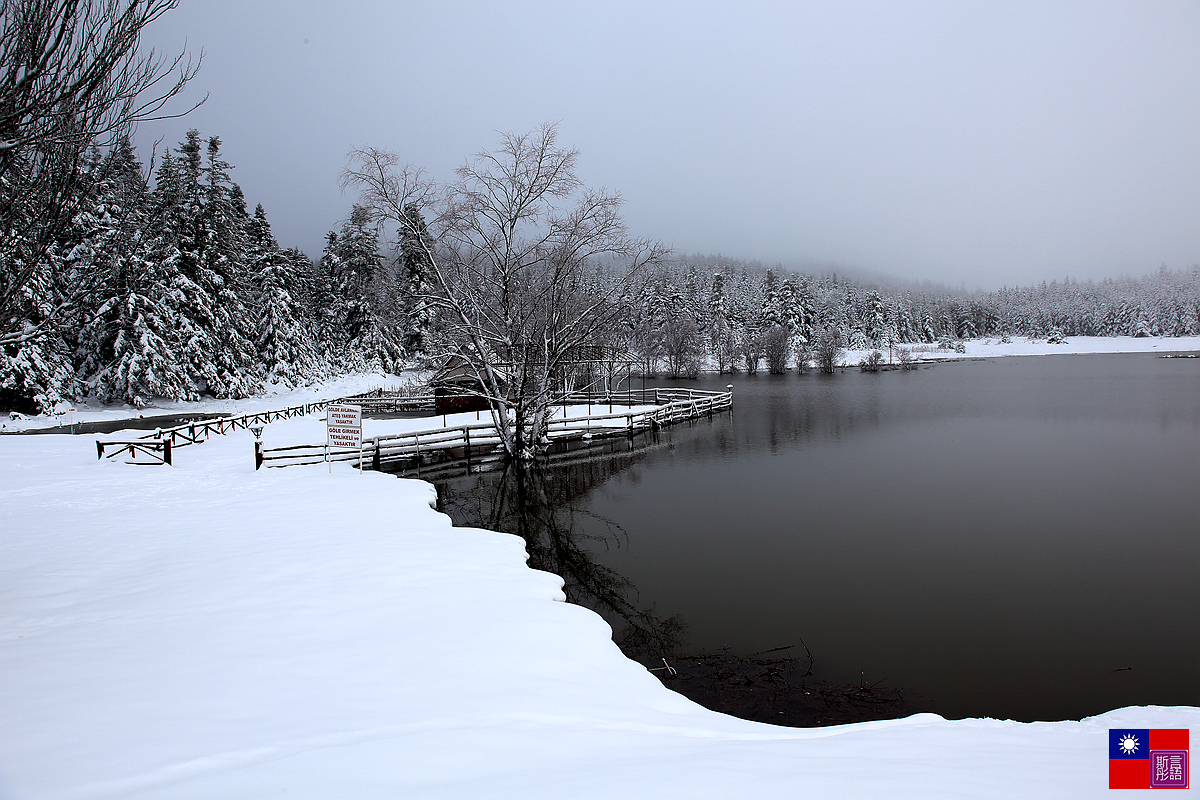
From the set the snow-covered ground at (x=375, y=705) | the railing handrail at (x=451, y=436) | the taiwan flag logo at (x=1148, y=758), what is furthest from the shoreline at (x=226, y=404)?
the taiwan flag logo at (x=1148, y=758)

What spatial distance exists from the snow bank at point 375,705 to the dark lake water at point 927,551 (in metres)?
2.36

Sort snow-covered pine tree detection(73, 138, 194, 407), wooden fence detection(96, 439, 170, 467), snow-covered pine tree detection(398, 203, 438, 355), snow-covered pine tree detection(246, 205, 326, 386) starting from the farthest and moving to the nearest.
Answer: snow-covered pine tree detection(246, 205, 326, 386) → snow-covered pine tree detection(73, 138, 194, 407) → snow-covered pine tree detection(398, 203, 438, 355) → wooden fence detection(96, 439, 170, 467)

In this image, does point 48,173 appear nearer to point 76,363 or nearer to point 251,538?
point 251,538

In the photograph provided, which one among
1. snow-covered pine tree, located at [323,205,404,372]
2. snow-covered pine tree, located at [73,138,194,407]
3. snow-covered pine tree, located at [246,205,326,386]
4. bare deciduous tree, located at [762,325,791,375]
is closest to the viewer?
snow-covered pine tree, located at [73,138,194,407]

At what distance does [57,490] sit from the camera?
15023 mm

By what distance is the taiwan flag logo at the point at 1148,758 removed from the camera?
4.10 meters

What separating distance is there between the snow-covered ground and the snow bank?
2 centimetres

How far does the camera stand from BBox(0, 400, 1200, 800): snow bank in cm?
375

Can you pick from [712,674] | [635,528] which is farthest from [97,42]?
[635,528]

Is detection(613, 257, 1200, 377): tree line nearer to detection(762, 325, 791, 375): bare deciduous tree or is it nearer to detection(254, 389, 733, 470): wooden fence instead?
detection(762, 325, 791, 375): bare deciduous tree

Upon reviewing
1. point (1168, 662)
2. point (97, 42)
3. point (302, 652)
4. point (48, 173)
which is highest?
point (97, 42)

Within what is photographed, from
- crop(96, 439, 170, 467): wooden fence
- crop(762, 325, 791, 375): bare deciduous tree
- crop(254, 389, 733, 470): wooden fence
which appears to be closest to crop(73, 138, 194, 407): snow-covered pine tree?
crop(96, 439, 170, 467): wooden fence

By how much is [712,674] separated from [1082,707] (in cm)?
430

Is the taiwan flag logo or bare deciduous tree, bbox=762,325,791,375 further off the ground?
bare deciduous tree, bbox=762,325,791,375
